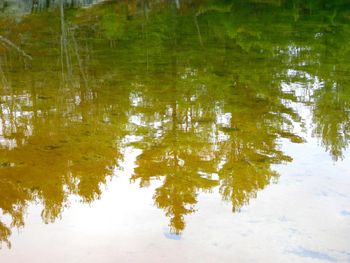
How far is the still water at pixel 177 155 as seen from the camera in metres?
4.98

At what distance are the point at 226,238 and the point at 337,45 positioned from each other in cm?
1138

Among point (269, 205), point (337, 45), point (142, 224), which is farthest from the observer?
point (337, 45)

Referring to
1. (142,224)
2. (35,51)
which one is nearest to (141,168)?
(142,224)

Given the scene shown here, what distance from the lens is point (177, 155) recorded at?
279 inches

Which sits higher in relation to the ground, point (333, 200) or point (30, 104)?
point (30, 104)

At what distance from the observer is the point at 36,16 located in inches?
952

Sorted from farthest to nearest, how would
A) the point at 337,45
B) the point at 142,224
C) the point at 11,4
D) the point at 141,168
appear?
the point at 11,4, the point at 337,45, the point at 141,168, the point at 142,224

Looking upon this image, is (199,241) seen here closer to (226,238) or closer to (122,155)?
(226,238)

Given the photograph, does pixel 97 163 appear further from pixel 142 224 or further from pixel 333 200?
pixel 333 200

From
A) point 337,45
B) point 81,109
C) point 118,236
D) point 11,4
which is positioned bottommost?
point 118,236

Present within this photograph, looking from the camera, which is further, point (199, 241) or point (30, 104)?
point (30, 104)

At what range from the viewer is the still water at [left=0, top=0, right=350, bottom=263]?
4.98 meters

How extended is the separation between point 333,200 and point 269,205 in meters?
0.74

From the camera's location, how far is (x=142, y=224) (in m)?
5.36
